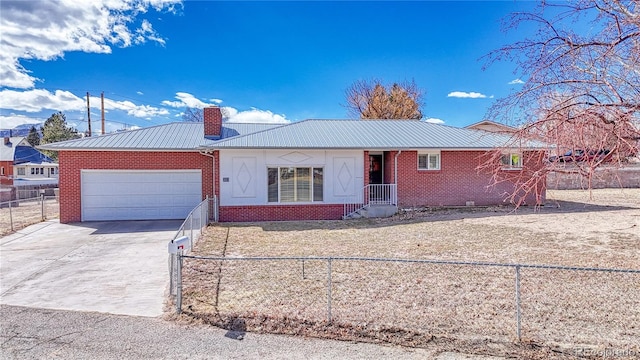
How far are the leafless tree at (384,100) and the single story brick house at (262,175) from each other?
22.4 meters

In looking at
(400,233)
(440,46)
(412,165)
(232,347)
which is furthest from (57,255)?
(440,46)

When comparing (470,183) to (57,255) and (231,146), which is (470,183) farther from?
(57,255)

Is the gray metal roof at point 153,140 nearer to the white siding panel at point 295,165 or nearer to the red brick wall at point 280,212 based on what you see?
the white siding panel at point 295,165

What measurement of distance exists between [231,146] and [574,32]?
11374 millimetres

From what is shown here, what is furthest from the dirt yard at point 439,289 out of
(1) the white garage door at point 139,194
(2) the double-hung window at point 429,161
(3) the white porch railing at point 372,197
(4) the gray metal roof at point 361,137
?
(2) the double-hung window at point 429,161

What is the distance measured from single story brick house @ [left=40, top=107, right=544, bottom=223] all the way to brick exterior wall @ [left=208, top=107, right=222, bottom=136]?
0.94 meters

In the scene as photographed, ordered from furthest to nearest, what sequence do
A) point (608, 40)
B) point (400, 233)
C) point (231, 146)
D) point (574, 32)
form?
point (231, 146), point (400, 233), point (574, 32), point (608, 40)

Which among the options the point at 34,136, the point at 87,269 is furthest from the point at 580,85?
the point at 34,136

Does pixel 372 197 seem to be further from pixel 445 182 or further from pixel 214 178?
pixel 214 178

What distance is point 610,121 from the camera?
389cm

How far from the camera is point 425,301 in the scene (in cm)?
570

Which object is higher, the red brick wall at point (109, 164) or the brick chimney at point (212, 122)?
the brick chimney at point (212, 122)

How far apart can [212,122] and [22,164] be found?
3966 cm

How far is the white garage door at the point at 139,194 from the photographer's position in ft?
49.3
